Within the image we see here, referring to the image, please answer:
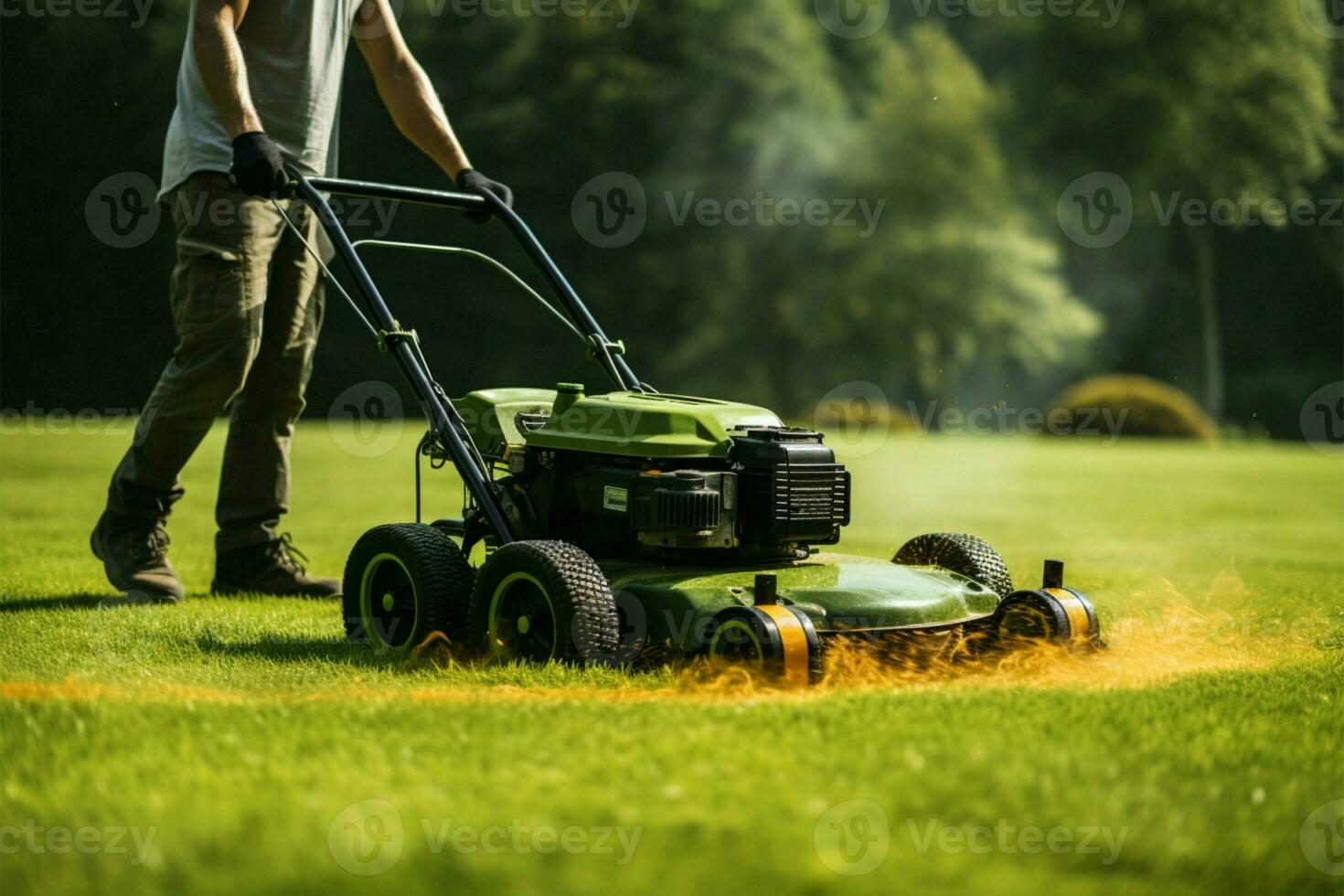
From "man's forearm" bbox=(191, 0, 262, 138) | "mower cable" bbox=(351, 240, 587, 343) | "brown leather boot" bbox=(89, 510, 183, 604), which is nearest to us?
"mower cable" bbox=(351, 240, 587, 343)

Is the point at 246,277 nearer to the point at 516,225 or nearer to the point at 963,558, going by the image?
the point at 516,225

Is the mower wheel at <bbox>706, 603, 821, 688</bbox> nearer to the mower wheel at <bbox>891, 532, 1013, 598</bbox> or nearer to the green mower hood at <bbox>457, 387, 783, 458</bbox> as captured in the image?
the green mower hood at <bbox>457, 387, 783, 458</bbox>

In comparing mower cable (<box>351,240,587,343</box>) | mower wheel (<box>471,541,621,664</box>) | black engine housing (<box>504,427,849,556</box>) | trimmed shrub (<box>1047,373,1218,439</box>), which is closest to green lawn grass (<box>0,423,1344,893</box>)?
mower wheel (<box>471,541,621,664</box>)

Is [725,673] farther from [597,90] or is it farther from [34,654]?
[597,90]

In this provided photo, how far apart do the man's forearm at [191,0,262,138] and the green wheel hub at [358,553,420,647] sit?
126 cm

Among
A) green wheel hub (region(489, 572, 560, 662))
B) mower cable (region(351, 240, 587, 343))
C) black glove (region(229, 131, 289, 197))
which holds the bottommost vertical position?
green wheel hub (region(489, 572, 560, 662))

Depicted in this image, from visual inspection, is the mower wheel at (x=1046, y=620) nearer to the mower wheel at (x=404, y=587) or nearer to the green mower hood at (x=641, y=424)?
the green mower hood at (x=641, y=424)

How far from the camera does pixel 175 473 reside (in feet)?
15.4

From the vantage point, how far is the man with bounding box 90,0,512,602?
449 centimetres

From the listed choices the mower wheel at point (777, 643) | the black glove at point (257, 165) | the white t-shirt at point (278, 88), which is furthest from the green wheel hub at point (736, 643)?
the white t-shirt at point (278, 88)

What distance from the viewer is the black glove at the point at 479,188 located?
14.8 feet

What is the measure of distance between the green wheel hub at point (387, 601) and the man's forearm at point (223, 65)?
1.26m

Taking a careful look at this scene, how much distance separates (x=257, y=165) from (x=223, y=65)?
43cm

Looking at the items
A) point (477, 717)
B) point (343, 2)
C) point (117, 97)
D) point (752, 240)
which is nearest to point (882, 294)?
point (752, 240)
